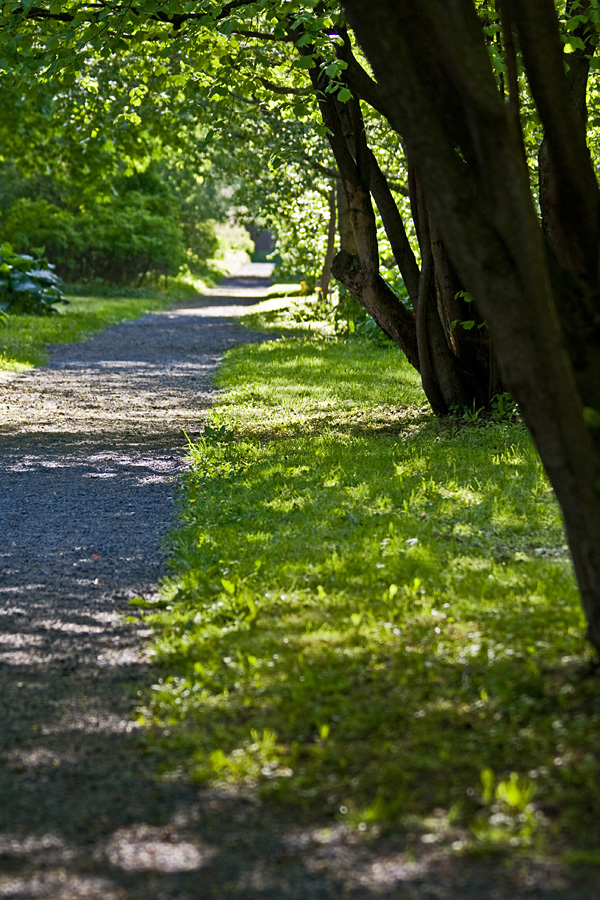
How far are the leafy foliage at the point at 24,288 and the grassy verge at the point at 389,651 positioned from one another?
54.6 ft

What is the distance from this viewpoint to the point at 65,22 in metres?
8.99

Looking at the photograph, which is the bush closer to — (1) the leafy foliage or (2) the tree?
(1) the leafy foliage

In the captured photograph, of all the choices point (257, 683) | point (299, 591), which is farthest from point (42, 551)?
point (257, 683)

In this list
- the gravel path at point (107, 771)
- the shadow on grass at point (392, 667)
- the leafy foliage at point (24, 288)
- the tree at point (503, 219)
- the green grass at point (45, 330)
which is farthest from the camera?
the leafy foliage at point (24, 288)

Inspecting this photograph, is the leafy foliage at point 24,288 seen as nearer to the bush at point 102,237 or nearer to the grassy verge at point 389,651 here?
the bush at point 102,237

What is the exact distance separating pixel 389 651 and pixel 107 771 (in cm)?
121

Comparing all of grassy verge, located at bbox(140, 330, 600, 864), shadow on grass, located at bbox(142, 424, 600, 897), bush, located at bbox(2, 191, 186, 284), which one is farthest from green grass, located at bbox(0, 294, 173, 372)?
shadow on grass, located at bbox(142, 424, 600, 897)

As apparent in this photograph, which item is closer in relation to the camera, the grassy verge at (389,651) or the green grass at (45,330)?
the grassy verge at (389,651)

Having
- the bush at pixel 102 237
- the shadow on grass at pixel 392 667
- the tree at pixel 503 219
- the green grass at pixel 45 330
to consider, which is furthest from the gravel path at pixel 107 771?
the bush at pixel 102 237

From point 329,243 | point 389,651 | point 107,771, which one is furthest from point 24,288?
point 107,771

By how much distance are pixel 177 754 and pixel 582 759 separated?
1.31 meters

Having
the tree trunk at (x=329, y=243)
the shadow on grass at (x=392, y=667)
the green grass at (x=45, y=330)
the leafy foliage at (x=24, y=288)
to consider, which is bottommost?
the shadow on grass at (x=392, y=667)

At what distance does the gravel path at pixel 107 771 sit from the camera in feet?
8.66

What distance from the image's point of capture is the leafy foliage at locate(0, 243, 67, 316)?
22.9 m
